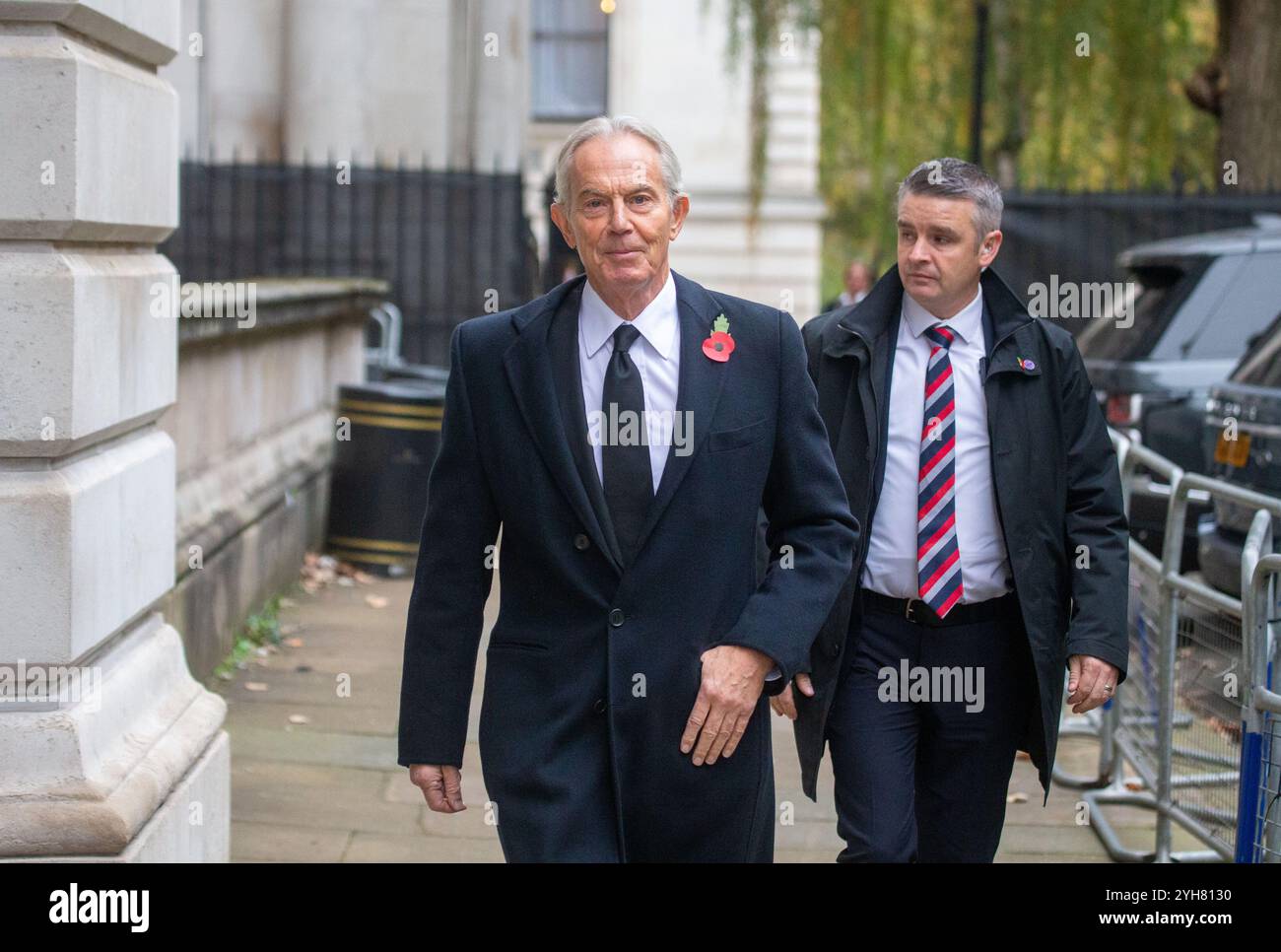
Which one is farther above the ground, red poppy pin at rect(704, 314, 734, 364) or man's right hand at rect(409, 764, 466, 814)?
red poppy pin at rect(704, 314, 734, 364)

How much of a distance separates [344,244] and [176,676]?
1337cm

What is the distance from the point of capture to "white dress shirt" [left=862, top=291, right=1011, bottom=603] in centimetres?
424

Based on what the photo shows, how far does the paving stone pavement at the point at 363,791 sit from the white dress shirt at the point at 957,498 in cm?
145

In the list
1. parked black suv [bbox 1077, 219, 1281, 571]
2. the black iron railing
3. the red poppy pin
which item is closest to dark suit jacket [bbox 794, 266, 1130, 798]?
the red poppy pin

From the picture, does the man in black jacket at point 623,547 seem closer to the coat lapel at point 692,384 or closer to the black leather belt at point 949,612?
the coat lapel at point 692,384

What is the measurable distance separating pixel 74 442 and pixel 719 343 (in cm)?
168

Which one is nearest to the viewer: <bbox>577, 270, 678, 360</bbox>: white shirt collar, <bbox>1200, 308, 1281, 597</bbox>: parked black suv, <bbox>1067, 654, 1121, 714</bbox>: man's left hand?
<bbox>577, 270, 678, 360</bbox>: white shirt collar

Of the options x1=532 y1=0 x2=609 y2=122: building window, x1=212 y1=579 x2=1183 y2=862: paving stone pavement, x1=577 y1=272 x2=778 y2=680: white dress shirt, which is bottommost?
x1=212 y1=579 x2=1183 y2=862: paving stone pavement

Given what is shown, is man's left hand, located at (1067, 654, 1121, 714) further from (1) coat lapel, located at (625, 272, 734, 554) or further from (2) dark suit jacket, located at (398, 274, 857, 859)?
(1) coat lapel, located at (625, 272, 734, 554)

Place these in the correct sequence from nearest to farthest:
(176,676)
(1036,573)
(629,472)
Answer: (629,472) → (1036,573) → (176,676)

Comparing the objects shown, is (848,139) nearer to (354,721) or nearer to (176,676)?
(354,721)

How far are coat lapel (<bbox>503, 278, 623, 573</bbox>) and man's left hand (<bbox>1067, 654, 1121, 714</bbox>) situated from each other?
133cm
